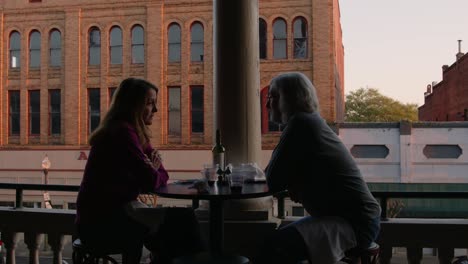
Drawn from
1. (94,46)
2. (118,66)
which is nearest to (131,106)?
(118,66)

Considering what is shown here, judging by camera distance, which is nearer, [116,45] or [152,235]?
[152,235]

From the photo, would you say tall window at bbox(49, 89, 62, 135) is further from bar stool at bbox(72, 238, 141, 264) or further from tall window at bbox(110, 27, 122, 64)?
bar stool at bbox(72, 238, 141, 264)

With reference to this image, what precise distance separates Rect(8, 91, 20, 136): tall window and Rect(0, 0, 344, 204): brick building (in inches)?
1.7

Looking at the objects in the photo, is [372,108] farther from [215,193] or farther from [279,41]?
[215,193]

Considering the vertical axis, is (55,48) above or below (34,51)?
above

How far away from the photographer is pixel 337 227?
7.62 feet

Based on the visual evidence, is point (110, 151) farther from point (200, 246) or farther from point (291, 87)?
point (291, 87)

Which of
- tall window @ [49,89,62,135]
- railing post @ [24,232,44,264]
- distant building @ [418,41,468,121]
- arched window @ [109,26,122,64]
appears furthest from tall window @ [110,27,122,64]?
railing post @ [24,232,44,264]

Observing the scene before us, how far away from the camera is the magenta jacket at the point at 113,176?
250 cm

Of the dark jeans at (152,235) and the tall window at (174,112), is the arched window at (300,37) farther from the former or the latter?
the dark jeans at (152,235)

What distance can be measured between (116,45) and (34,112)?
4715 mm

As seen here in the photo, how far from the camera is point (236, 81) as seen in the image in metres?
3.82

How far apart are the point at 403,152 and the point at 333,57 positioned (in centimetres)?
458

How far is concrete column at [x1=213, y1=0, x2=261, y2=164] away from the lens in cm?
380
